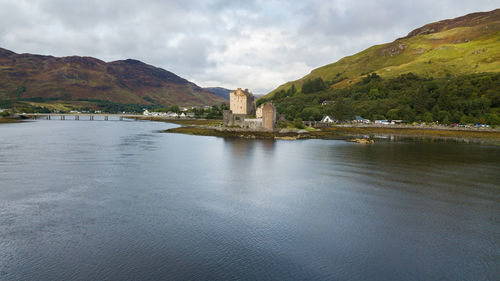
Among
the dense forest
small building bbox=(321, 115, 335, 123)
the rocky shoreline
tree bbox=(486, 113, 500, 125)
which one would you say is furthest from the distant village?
the dense forest

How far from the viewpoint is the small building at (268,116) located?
76.5 m

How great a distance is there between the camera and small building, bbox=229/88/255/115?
9394 cm

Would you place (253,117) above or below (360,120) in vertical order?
above

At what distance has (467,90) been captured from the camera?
107500mm

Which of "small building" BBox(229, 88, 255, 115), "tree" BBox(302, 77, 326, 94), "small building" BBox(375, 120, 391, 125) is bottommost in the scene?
"small building" BBox(375, 120, 391, 125)

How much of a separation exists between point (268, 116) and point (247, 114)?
666 inches

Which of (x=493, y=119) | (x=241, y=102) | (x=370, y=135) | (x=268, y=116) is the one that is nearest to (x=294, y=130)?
(x=268, y=116)

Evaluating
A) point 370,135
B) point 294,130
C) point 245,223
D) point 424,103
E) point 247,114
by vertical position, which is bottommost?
point 245,223

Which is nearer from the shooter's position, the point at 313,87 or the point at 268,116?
the point at 268,116

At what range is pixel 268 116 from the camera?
78.1 meters

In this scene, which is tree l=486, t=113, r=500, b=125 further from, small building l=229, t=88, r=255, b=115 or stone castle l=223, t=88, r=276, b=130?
small building l=229, t=88, r=255, b=115

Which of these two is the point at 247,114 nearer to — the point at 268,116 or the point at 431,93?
the point at 268,116

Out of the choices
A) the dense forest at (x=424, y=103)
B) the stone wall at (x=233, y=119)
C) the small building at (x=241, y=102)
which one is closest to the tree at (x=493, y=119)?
the dense forest at (x=424, y=103)

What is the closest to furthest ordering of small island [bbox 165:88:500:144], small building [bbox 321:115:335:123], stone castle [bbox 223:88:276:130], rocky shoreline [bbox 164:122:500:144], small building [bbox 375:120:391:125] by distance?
rocky shoreline [bbox 164:122:500:144]
small island [bbox 165:88:500:144]
stone castle [bbox 223:88:276:130]
small building [bbox 375:120:391:125]
small building [bbox 321:115:335:123]
